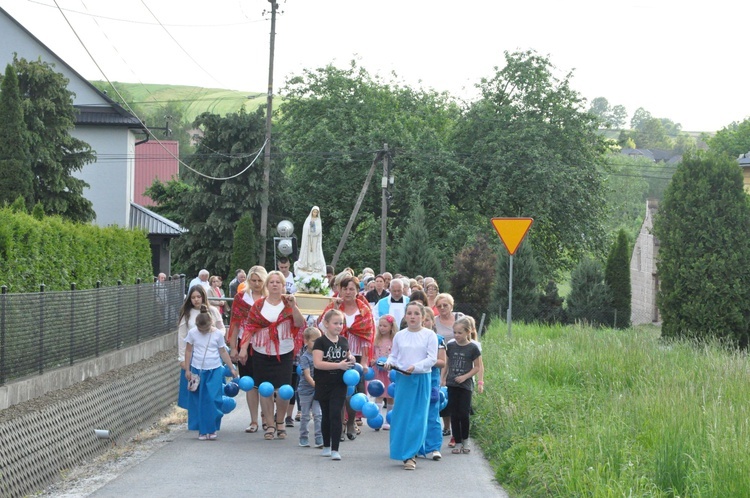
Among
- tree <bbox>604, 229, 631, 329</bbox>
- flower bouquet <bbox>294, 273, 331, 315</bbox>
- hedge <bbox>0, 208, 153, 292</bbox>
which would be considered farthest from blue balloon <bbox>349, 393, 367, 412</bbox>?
tree <bbox>604, 229, 631, 329</bbox>

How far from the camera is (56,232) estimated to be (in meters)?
18.2

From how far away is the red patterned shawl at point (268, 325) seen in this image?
12.8 m

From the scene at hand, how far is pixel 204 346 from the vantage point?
515 inches

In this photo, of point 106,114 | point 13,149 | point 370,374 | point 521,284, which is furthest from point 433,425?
point 106,114

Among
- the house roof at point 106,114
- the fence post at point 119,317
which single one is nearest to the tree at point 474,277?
the house roof at point 106,114

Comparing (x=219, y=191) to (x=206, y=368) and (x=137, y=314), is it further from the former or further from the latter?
(x=206, y=368)

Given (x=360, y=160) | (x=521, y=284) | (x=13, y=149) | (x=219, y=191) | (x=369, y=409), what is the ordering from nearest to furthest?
(x=369, y=409) → (x=13, y=149) → (x=521, y=284) → (x=219, y=191) → (x=360, y=160)

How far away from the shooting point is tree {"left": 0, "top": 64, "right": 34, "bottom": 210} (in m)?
25.6

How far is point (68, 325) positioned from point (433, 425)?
5648 millimetres

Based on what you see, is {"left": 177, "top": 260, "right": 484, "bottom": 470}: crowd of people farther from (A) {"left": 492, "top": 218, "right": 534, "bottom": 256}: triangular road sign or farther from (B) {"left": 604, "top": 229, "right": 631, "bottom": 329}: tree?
(B) {"left": 604, "top": 229, "right": 631, "bottom": 329}: tree

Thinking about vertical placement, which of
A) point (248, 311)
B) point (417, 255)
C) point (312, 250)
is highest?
point (417, 255)

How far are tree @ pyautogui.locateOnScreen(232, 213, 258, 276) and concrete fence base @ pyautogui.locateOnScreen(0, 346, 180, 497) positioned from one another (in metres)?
30.4

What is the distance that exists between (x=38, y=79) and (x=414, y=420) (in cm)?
2122

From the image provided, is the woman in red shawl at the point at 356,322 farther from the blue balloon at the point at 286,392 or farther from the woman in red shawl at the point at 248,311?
the woman in red shawl at the point at 248,311
